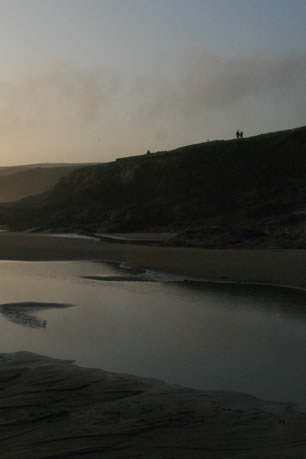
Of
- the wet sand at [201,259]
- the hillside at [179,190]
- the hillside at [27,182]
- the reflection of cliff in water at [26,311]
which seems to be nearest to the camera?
the reflection of cliff in water at [26,311]

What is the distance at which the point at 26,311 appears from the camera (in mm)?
13672

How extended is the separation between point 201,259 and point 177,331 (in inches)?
574

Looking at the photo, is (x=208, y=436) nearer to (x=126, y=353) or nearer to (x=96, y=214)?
(x=126, y=353)

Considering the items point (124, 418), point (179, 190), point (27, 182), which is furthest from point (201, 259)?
point (27, 182)

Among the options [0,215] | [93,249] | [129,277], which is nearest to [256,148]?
[0,215]

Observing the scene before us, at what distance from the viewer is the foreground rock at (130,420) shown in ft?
17.9

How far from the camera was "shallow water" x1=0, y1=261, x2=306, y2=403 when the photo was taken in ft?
28.5

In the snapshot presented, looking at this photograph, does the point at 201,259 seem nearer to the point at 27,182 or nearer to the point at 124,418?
the point at 124,418

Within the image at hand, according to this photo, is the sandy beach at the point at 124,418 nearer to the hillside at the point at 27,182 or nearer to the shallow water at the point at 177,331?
the shallow water at the point at 177,331

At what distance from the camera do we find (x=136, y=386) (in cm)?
750

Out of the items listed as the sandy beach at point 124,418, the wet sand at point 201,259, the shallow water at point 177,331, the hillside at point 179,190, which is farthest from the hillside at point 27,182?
the sandy beach at point 124,418

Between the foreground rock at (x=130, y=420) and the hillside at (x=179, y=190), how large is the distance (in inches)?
1625

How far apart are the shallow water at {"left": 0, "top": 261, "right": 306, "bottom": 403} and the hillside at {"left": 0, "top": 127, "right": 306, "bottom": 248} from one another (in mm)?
32256

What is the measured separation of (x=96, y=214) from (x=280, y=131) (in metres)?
26.7
